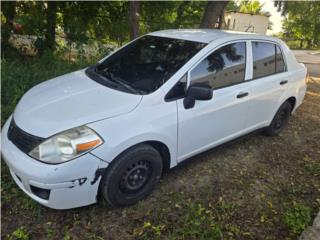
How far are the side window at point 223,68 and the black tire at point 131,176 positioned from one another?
0.92m

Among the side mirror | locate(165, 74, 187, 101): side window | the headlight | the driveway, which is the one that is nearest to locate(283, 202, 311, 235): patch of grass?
the side mirror

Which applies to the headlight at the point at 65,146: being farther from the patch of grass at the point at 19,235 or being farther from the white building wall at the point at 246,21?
the white building wall at the point at 246,21

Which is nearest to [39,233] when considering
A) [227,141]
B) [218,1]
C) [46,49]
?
[227,141]

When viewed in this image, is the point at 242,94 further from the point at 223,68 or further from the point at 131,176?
the point at 131,176

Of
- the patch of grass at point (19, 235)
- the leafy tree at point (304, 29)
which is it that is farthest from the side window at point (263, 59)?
the leafy tree at point (304, 29)

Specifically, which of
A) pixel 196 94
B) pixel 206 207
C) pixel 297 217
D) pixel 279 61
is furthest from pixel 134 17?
pixel 297 217

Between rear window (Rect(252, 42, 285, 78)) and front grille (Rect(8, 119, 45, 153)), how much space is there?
2749 mm

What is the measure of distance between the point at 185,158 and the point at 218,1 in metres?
5.22

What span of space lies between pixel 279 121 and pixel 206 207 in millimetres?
2425

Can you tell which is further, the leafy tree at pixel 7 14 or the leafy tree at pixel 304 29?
the leafy tree at pixel 304 29

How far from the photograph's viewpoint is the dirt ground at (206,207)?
2840 mm

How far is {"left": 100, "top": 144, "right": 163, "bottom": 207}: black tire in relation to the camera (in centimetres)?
281

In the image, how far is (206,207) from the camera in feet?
10.6

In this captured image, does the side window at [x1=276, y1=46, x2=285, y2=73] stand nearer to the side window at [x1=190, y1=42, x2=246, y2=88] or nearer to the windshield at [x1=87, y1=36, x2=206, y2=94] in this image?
the side window at [x1=190, y1=42, x2=246, y2=88]
